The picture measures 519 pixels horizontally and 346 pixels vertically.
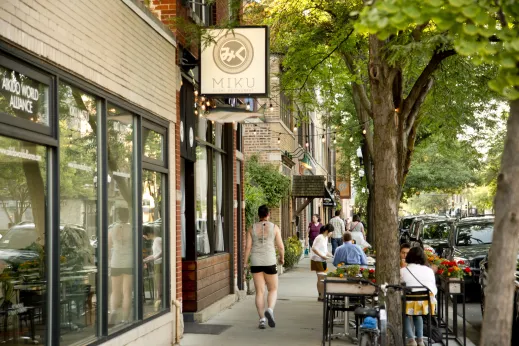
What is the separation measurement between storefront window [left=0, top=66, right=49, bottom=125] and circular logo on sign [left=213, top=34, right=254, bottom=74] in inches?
206

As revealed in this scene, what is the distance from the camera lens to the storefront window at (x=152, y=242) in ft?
36.3

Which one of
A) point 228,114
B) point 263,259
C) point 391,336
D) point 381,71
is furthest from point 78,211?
point 228,114

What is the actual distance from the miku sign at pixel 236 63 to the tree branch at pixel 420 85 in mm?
2162

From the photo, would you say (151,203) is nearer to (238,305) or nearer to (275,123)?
(238,305)

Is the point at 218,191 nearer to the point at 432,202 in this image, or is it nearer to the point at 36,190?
the point at 36,190

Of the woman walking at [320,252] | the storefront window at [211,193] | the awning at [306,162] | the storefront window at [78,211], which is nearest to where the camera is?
the storefront window at [78,211]

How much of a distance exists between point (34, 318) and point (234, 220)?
10610 mm

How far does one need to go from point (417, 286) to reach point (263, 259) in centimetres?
333

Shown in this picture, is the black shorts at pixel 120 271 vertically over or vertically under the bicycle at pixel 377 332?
over

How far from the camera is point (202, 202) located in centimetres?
1552

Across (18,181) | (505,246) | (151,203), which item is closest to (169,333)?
(151,203)

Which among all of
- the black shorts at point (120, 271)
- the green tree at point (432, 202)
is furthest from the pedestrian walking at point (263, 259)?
the green tree at point (432, 202)

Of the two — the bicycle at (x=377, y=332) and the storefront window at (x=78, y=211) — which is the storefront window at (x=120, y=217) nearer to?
the storefront window at (x=78, y=211)

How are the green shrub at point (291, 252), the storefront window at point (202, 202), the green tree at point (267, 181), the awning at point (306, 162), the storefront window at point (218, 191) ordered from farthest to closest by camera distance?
1. the awning at point (306, 162)
2. the green shrub at point (291, 252)
3. the green tree at point (267, 181)
4. the storefront window at point (218, 191)
5. the storefront window at point (202, 202)
